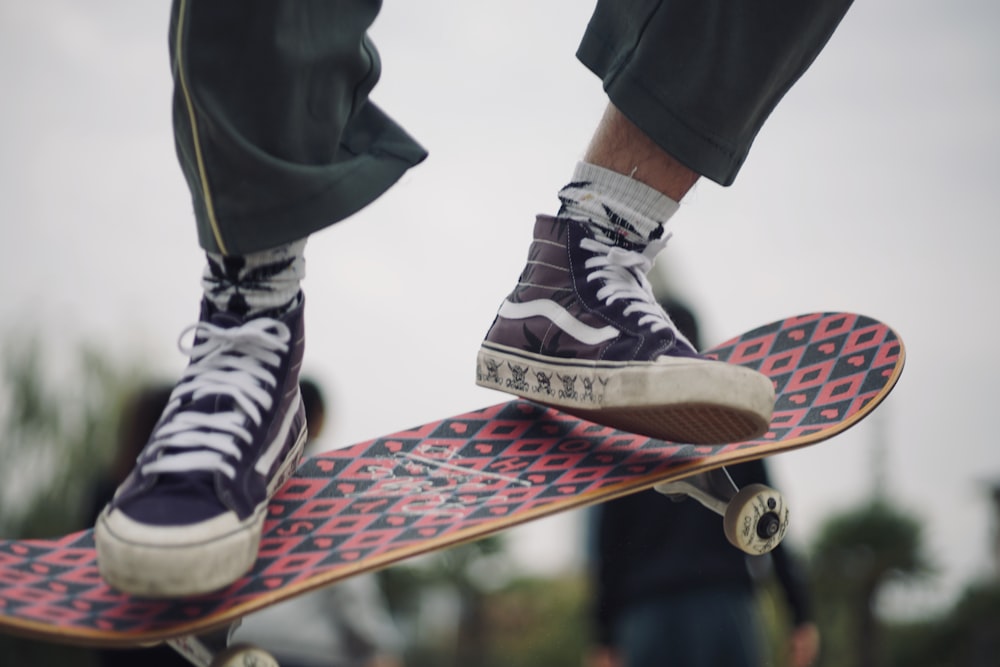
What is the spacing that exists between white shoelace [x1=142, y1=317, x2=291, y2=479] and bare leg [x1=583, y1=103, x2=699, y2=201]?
1.89 ft

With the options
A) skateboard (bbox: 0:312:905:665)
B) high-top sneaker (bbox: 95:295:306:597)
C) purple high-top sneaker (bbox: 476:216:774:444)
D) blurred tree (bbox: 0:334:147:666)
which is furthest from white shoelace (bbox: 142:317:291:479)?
blurred tree (bbox: 0:334:147:666)

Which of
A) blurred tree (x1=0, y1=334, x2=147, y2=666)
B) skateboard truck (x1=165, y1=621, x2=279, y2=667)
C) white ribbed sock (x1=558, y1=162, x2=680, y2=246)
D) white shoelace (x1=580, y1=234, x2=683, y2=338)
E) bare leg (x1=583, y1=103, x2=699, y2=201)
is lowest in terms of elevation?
blurred tree (x1=0, y1=334, x2=147, y2=666)

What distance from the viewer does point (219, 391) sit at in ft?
3.73

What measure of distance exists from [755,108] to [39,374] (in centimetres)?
976

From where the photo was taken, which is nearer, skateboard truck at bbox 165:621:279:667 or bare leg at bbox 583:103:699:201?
skateboard truck at bbox 165:621:279:667

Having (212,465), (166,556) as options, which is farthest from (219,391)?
(166,556)

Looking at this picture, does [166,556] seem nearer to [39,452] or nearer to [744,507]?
[744,507]

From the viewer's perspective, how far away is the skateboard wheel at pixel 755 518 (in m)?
1.45

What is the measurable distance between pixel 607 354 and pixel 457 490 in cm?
31

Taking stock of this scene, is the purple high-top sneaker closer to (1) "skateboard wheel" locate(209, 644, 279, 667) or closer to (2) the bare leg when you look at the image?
(2) the bare leg

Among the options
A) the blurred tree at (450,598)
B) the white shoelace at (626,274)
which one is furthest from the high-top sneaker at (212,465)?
the blurred tree at (450,598)

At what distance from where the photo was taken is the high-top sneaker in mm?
957

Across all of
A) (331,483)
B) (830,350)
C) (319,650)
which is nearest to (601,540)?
(319,650)

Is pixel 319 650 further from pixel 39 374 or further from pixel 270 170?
pixel 39 374
